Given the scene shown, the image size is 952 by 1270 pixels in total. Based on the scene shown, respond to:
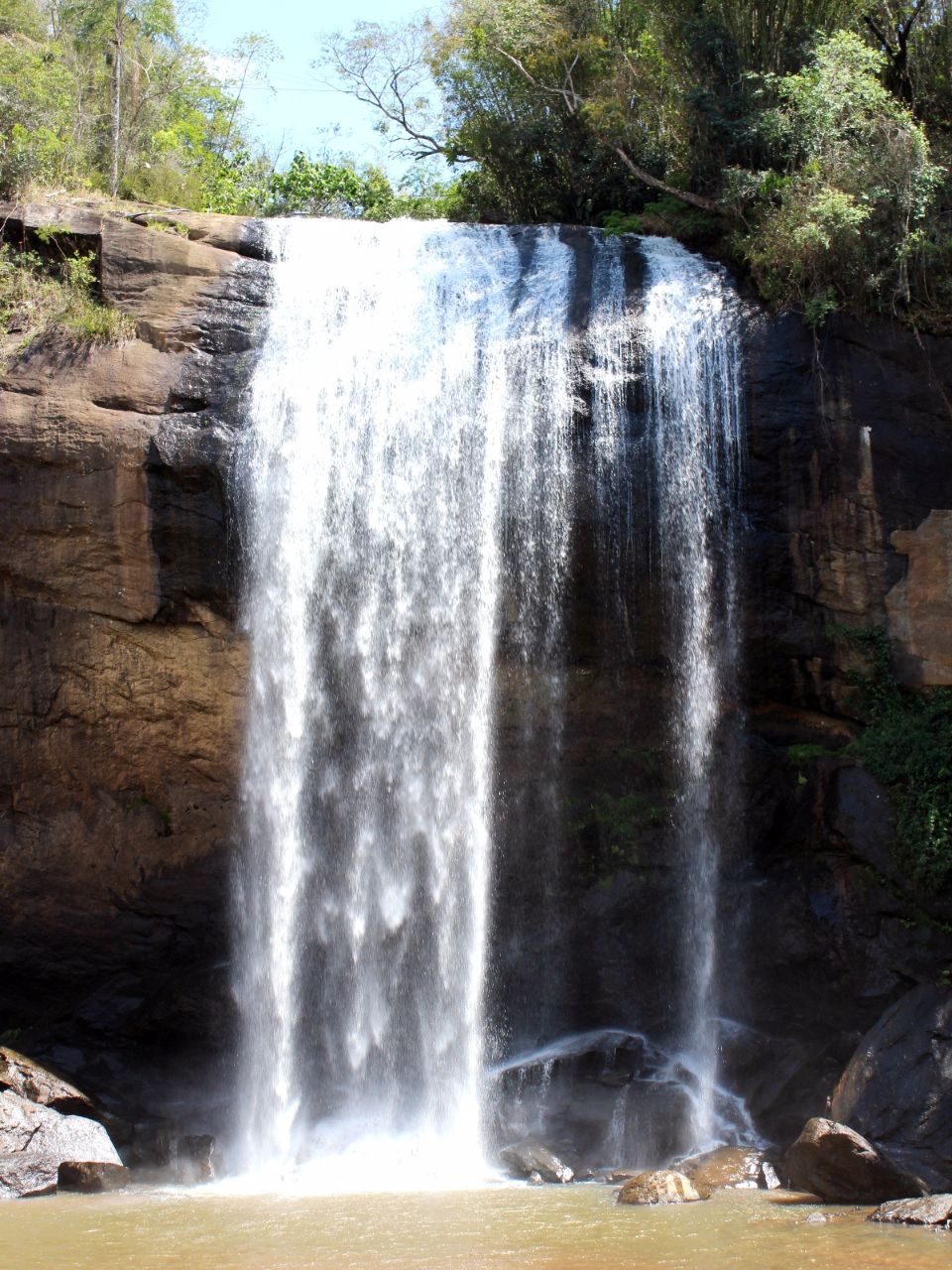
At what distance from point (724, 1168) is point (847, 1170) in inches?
59.2

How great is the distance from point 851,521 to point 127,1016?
34.6 ft

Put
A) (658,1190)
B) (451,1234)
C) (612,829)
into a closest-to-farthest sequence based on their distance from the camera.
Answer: (451,1234)
(658,1190)
(612,829)

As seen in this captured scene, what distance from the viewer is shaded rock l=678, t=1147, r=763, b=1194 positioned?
38.2 feet

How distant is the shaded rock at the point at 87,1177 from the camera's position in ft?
38.6

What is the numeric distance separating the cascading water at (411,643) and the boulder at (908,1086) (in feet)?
6.91

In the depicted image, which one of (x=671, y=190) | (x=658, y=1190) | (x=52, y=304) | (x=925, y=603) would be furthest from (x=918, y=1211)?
(x=52, y=304)

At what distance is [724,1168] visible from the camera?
38.9 feet

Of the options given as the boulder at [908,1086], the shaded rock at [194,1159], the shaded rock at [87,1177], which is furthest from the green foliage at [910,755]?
the shaded rock at [87,1177]

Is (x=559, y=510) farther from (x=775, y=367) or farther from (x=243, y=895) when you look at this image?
(x=243, y=895)

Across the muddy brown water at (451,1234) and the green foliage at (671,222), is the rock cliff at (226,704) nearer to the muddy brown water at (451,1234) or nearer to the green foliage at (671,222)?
the green foliage at (671,222)

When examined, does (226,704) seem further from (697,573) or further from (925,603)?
(925,603)

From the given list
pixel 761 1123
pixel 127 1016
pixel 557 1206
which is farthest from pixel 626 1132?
pixel 127 1016

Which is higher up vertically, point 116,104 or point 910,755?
point 116,104

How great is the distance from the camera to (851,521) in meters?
15.2
